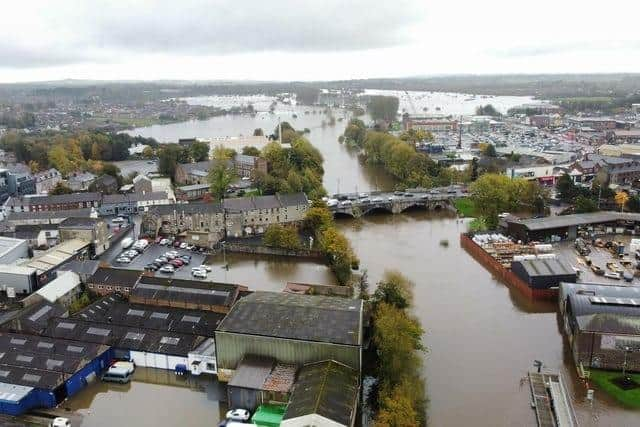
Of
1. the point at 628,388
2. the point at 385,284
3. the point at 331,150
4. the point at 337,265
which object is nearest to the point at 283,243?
the point at 337,265

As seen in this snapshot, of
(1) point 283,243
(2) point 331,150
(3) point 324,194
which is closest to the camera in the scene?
(1) point 283,243

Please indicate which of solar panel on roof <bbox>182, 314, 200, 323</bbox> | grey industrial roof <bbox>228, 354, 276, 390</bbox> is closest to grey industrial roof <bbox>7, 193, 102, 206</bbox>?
solar panel on roof <bbox>182, 314, 200, 323</bbox>

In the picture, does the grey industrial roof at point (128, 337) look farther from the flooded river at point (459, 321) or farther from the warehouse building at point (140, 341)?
the flooded river at point (459, 321)

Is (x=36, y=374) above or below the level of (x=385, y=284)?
below

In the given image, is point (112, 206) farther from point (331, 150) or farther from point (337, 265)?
point (331, 150)

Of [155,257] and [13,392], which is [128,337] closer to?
→ [13,392]

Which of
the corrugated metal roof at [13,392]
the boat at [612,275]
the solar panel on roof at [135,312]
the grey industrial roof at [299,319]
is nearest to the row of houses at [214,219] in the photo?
the solar panel on roof at [135,312]

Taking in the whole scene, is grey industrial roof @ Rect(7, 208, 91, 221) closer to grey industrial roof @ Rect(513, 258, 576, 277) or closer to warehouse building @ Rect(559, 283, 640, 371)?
grey industrial roof @ Rect(513, 258, 576, 277)
